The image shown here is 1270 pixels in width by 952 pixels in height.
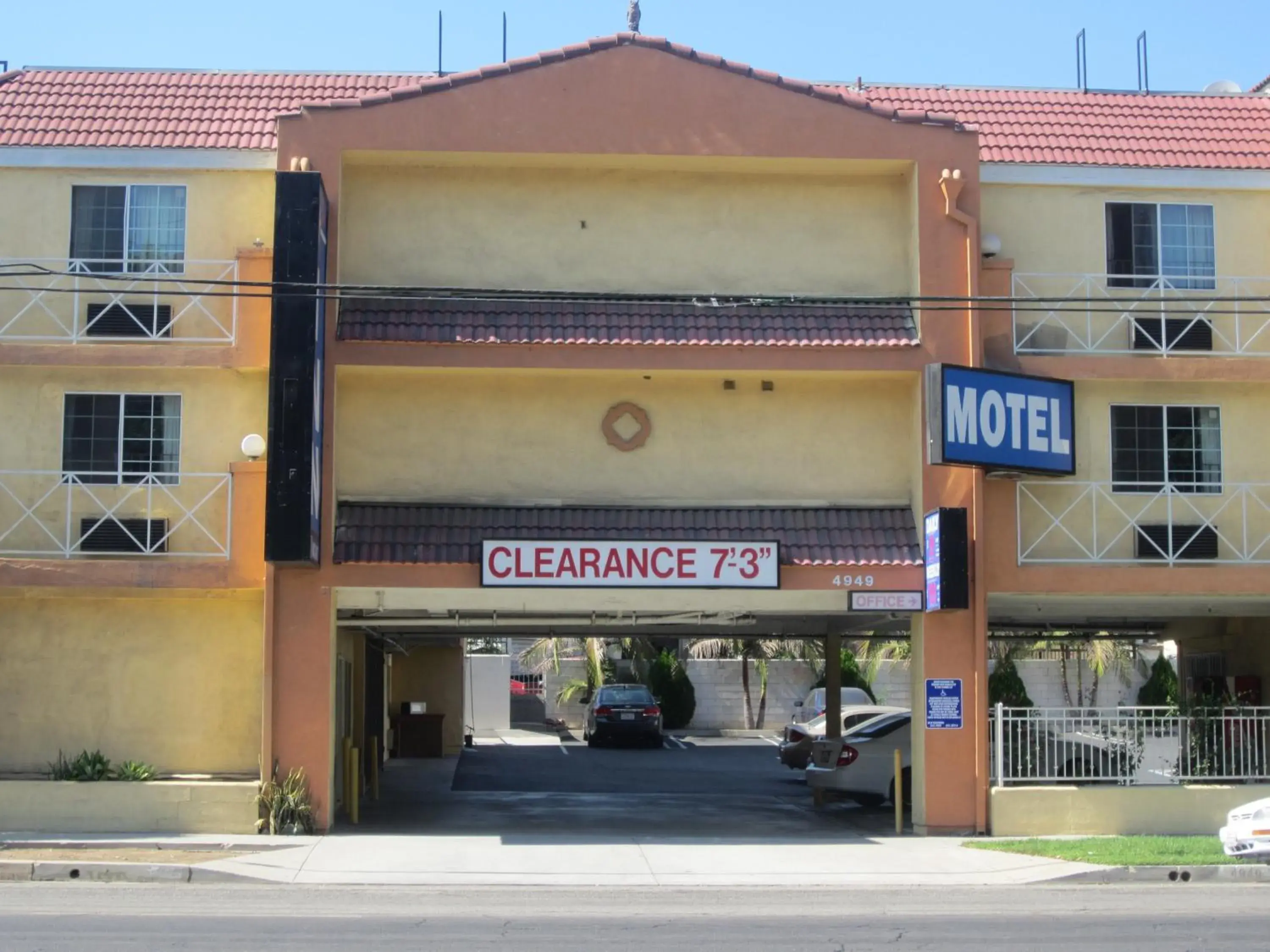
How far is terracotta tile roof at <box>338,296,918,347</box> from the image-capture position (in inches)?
806

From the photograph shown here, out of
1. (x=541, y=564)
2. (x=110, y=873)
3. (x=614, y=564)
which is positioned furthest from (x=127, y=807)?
(x=614, y=564)

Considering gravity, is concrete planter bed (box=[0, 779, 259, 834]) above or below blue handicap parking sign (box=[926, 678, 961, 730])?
below

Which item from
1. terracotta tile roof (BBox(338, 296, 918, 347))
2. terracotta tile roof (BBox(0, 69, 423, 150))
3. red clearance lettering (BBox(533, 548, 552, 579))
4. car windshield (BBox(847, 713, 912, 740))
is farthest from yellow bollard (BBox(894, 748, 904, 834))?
terracotta tile roof (BBox(0, 69, 423, 150))

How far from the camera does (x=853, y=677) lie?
42.7 meters

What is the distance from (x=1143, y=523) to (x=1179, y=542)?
1.89 feet

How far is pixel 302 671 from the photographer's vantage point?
19859 mm

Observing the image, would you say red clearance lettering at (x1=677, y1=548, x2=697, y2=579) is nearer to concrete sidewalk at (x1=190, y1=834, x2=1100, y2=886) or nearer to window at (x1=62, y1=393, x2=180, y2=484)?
concrete sidewalk at (x1=190, y1=834, x2=1100, y2=886)

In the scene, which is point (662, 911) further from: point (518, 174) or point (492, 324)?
point (518, 174)

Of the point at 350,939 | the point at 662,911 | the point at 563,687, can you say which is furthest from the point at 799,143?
the point at 563,687

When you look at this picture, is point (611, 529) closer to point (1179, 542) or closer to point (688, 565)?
point (688, 565)

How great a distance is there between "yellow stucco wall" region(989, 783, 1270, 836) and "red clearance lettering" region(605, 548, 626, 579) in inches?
221

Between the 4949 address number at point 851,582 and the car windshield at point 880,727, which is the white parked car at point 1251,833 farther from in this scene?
the car windshield at point 880,727

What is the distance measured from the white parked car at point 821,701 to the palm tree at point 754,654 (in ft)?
7.10

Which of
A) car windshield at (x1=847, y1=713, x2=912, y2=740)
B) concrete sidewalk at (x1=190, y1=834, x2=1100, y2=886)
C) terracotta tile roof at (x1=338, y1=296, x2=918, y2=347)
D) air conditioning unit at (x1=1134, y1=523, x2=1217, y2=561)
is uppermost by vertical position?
terracotta tile roof at (x1=338, y1=296, x2=918, y2=347)
